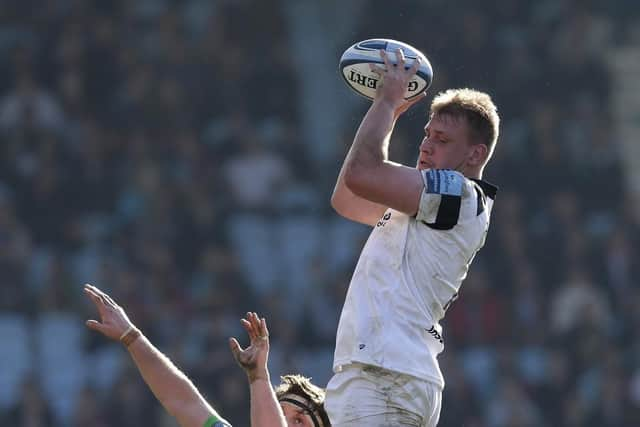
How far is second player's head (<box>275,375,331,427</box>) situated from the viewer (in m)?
6.44

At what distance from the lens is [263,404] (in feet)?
18.7

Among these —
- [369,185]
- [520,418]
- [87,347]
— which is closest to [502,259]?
[520,418]

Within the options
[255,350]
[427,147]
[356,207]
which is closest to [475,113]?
[427,147]

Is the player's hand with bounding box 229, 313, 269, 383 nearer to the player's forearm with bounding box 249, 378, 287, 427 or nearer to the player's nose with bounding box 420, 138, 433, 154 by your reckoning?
the player's forearm with bounding box 249, 378, 287, 427

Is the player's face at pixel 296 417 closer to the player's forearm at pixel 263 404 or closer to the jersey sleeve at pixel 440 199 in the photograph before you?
the player's forearm at pixel 263 404

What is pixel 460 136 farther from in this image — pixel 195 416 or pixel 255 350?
pixel 195 416

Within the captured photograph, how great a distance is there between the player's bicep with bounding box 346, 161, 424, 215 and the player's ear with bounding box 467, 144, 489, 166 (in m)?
0.32

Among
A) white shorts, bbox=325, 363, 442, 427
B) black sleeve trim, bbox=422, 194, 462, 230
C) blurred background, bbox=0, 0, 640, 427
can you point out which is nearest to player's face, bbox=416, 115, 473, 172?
black sleeve trim, bbox=422, 194, 462, 230

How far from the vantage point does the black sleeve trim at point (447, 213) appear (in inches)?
201

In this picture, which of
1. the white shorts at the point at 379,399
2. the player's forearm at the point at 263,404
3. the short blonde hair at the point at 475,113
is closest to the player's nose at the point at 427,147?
the short blonde hair at the point at 475,113

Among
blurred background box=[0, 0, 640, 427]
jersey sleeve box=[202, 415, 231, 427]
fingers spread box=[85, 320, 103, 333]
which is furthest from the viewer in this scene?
blurred background box=[0, 0, 640, 427]

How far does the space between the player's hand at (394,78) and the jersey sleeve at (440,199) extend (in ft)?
0.93

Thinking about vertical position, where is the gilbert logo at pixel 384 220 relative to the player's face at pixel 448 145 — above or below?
below

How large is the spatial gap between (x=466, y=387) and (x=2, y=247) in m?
4.00
